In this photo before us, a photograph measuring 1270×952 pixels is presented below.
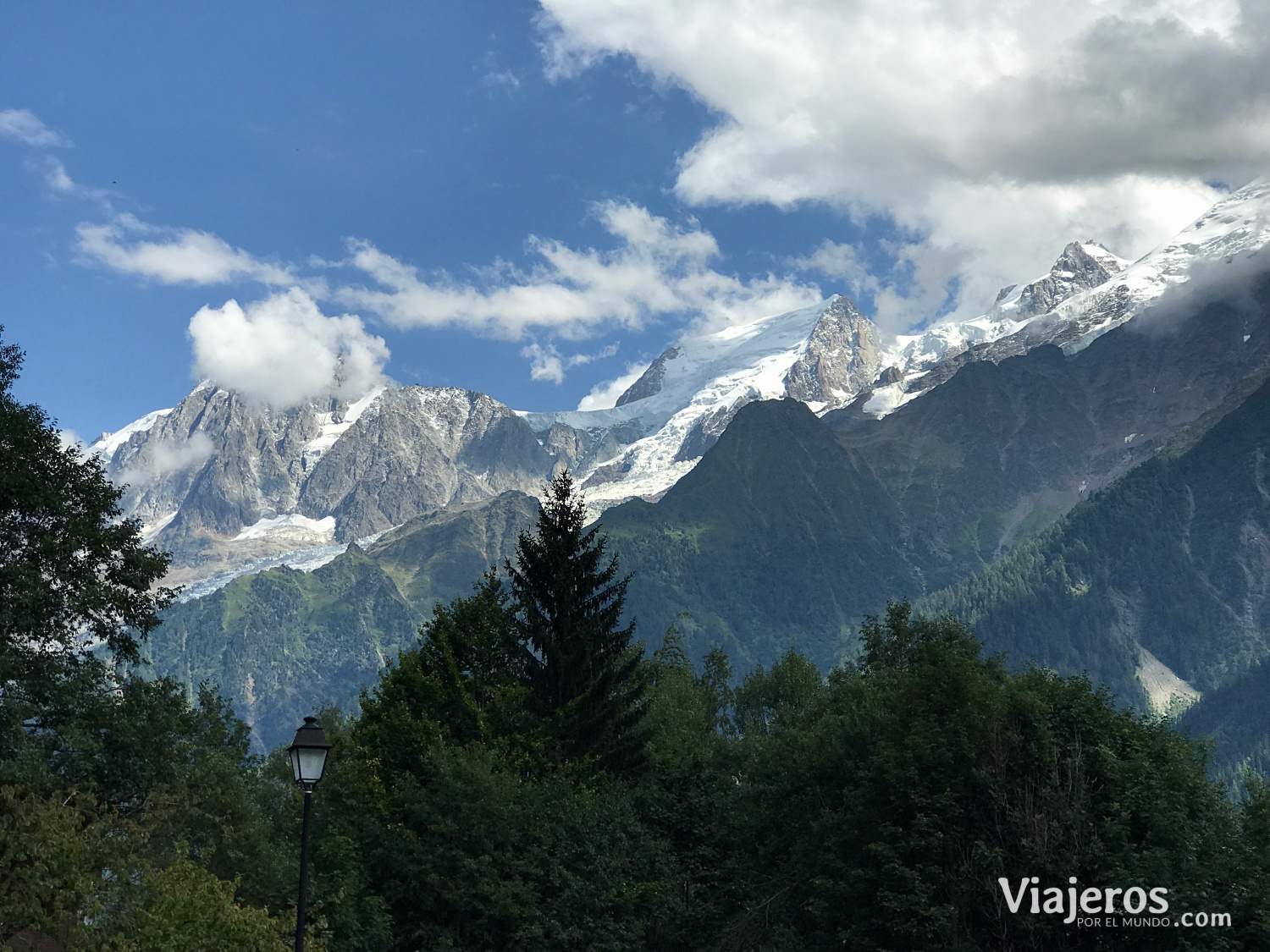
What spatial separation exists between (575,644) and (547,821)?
1276 cm

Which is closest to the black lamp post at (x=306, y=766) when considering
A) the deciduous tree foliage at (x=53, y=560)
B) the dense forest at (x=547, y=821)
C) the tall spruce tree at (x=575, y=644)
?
the dense forest at (x=547, y=821)

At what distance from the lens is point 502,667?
52562mm

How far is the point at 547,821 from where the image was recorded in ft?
130

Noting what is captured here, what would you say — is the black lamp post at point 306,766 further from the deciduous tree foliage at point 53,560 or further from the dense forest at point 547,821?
A: the deciduous tree foliage at point 53,560

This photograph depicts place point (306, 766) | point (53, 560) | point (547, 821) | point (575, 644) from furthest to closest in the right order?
point (575, 644) → point (547, 821) → point (53, 560) → point (306, 766)

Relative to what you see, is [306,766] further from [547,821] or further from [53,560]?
[547,821]

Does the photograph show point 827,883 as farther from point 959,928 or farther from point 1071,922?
point 1071,922

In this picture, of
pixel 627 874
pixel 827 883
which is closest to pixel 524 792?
pixel 627 874

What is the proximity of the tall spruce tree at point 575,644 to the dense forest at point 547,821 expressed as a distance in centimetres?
294

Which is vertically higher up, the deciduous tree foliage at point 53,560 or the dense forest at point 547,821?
the deciduous tree foliage at point 53,560

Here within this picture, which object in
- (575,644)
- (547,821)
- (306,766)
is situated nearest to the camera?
(306,766)

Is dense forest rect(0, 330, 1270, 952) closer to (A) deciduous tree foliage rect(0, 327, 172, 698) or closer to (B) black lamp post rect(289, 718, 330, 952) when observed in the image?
(A) deciduous tree foliage rect(0, 327, 172, 698)

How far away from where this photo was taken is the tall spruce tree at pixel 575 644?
50625 millimetres

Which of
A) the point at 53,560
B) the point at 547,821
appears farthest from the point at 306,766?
the point at 547,821
